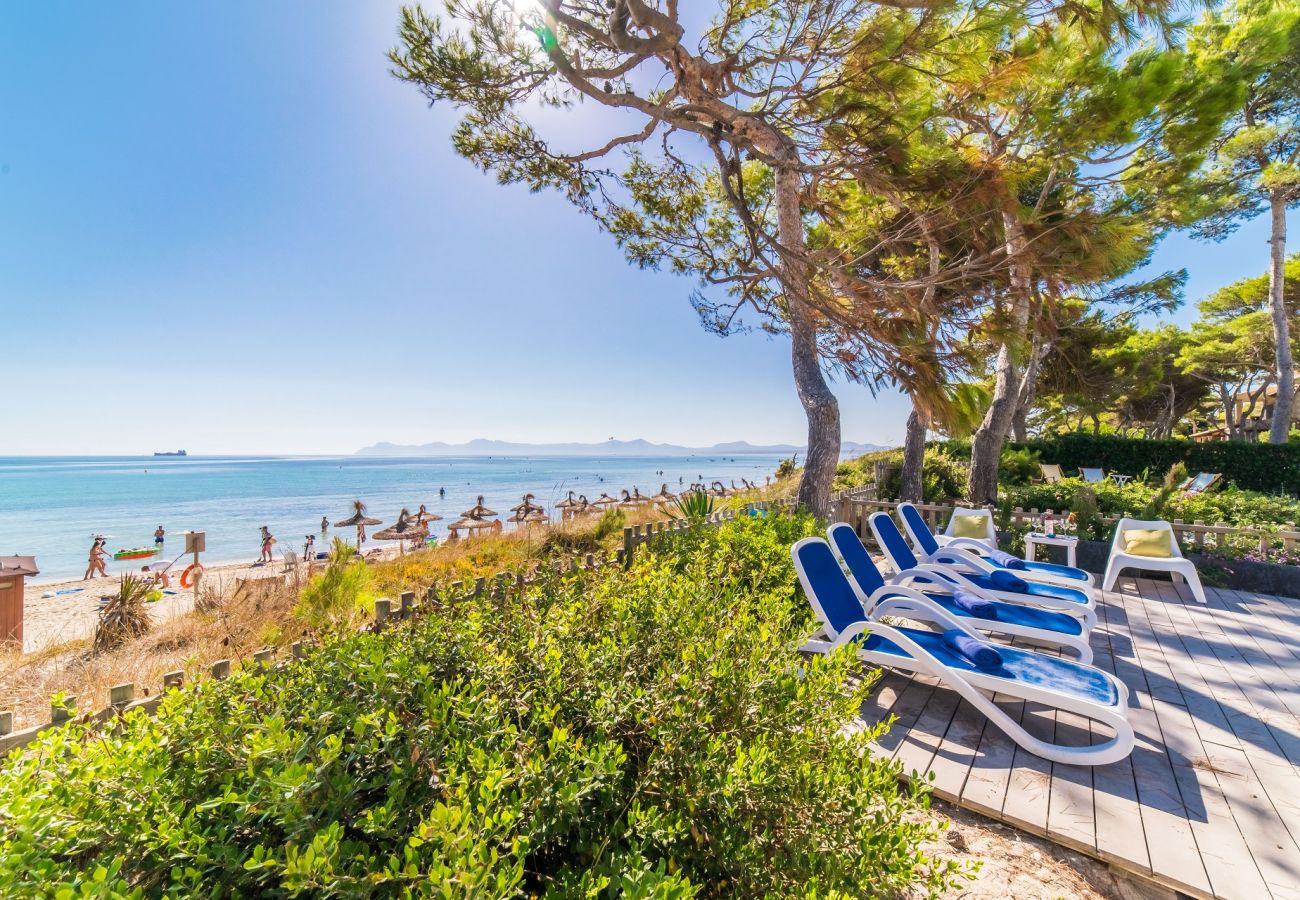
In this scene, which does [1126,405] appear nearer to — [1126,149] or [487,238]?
[1126,149]

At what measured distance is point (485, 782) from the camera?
105 cm

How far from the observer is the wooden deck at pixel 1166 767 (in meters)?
1.99

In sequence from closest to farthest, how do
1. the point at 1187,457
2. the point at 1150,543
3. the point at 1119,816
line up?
the point at 1119,816, the point at 1150,543, the point at 1187,457

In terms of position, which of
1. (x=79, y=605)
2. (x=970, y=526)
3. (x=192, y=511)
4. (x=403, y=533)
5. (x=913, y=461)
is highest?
(x=913, y=461)

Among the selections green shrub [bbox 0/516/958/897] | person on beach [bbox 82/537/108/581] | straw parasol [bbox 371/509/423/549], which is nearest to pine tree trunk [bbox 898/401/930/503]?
green shrub [bbox 0/516/958/897]

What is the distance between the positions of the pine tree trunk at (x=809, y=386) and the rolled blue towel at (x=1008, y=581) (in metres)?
1.91

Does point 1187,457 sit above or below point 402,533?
above

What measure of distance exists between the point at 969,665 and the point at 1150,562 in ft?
14.1

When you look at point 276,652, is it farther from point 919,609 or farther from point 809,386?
point 809,386

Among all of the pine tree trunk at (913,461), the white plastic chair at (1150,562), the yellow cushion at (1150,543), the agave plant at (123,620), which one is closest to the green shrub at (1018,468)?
the pine tree trunk at (913,461)

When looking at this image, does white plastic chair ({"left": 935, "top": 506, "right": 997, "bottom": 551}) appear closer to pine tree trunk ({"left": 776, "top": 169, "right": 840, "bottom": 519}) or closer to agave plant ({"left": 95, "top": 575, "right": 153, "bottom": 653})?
pine tree trunk ({"left": 776, "top": 169, "right": 840, "bottom": 519})

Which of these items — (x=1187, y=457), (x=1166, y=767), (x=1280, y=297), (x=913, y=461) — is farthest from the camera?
(x=1187, y=457)

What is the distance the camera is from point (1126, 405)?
87.8ft

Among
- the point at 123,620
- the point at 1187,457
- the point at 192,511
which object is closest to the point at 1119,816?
the point at 123,620
